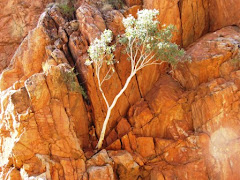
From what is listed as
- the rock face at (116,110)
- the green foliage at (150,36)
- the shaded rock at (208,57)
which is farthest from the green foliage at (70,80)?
the shaded rock at (208,57)

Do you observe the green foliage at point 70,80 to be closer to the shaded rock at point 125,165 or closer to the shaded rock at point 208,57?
the shaded rock at point 125,165

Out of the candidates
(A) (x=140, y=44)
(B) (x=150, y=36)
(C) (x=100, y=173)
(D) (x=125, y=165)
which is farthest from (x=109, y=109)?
(B) (x=150, y=36)

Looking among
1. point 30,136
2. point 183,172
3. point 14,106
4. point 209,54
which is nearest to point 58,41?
point 14,106

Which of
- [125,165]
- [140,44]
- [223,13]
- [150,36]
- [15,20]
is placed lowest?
[125,165]

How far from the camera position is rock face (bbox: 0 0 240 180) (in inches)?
479

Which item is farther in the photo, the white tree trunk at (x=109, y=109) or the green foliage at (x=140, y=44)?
the white tree trunk at (x=109, y=109)

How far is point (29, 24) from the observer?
1944cm

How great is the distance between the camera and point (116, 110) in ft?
49.7

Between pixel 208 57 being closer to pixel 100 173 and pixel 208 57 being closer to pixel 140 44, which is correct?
pixel 140 44

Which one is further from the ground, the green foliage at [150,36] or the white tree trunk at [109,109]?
the green foliage at [150,36]

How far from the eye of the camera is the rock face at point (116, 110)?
12.2 metres


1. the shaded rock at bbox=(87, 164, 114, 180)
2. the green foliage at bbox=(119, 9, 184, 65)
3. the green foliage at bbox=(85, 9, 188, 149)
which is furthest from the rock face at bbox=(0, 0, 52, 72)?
the shaded rock at bbox=(87, 164, 114, 180)

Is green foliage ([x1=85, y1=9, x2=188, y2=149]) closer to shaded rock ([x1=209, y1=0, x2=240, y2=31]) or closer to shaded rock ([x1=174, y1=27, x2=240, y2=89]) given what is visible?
shaded rock ([x1=174, y1=27, x2=240, y2=89])

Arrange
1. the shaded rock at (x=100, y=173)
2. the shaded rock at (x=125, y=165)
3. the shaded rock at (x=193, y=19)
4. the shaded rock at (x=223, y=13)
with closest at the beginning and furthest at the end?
1. the shaded rock at (x=100, y=173)
2. the shaded rock at (x=125, y=165)
3. the shaded rock at (x=223, y=13)
4. the shaded rock at (x=193, y=19)
